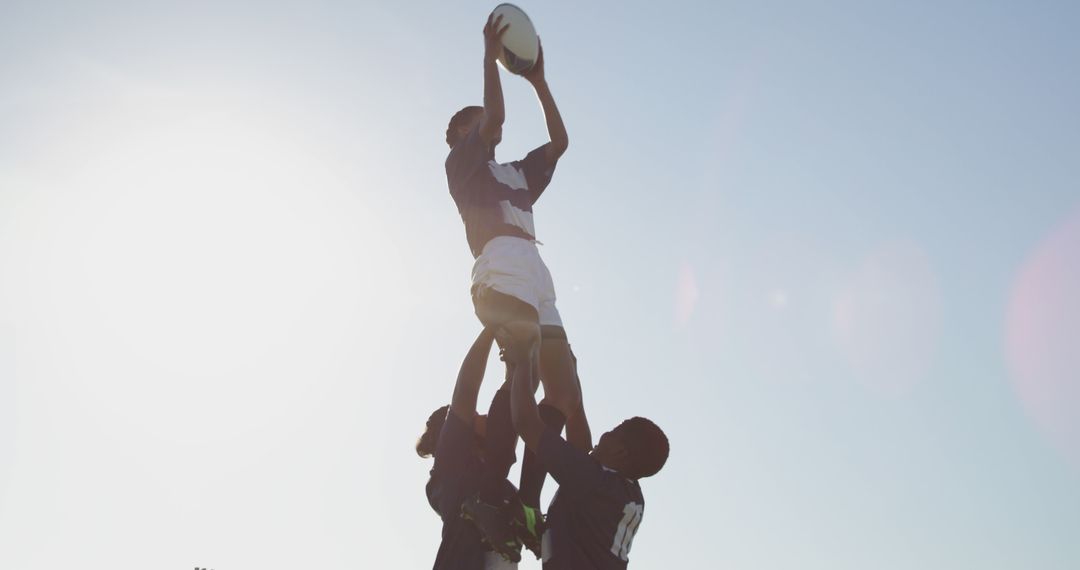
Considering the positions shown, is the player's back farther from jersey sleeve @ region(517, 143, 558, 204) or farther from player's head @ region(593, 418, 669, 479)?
jersey sleeve @ region(517, 143, 558, 204)

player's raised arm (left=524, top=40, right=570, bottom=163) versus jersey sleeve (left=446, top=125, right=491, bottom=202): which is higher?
player's raised arm (left=524, top=40, right=570, bottom=163)

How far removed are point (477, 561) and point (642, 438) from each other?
1386 mm

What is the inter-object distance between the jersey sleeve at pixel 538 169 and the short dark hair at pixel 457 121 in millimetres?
536

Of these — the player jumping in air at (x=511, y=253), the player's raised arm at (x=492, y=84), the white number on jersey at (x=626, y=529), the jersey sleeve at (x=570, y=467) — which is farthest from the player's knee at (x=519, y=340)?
the player's raised arm at (x=492, y=84)

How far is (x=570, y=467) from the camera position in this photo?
5.41 metres

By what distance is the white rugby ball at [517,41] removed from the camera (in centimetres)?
695

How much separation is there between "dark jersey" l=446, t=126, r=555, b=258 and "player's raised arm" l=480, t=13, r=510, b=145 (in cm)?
14

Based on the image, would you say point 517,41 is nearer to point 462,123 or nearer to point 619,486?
point 462,123

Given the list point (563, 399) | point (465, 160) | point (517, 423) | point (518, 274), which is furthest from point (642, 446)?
point (465, 160)

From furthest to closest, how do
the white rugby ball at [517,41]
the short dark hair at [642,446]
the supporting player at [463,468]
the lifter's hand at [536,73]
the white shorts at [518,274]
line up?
1. the lifter's hand at [536,73]
2. the white rugby ball at [517,41]
3. the white shorts at [518,274]
4. the supporting player at [463,468]
5. the short dark hair at [642,446]

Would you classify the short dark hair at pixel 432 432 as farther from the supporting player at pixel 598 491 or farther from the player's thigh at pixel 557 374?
the supporting player at pixel 598 491

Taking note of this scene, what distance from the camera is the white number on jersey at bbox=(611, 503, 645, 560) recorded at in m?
5.47

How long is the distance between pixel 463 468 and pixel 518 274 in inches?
56.6

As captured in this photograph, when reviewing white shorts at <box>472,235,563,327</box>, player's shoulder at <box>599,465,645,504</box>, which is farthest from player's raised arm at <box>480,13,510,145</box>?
player's shoulder at <box>599,465,645,504</box>
